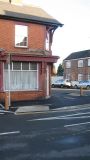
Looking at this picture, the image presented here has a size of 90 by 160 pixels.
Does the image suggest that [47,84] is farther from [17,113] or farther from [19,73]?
[17,113]

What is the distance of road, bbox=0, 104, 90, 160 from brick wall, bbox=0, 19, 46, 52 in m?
11.3

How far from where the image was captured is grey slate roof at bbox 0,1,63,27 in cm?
2825

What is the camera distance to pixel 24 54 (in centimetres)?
2742

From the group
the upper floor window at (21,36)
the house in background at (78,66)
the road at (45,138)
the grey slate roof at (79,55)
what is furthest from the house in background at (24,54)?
the grey slate roof at (79,55)

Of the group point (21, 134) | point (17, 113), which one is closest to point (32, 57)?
point (17, 113)

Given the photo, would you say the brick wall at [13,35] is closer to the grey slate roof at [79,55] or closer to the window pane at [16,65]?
the window pane at [16,65]

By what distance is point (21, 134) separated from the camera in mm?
13070

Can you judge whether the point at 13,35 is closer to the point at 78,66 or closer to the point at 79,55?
A: the point at 78,66

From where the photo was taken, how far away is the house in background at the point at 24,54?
27.5m

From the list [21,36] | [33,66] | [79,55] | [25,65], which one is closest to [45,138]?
[25,65]

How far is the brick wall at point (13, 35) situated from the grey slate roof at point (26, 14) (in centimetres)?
45

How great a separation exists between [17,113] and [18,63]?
8.32m

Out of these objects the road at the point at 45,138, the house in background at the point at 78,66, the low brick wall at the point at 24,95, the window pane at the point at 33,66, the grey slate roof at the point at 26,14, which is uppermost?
the grey slate roof at the point at 26,14

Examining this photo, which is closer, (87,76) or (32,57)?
(32,57)
